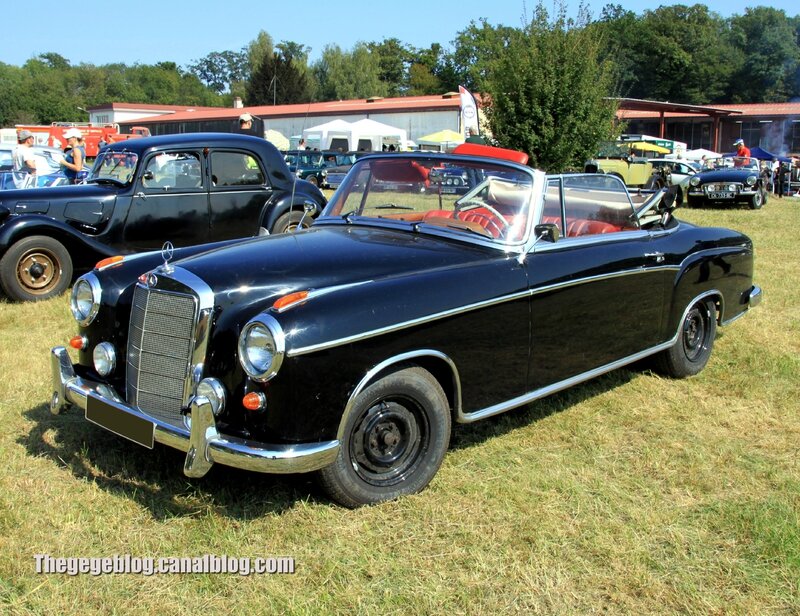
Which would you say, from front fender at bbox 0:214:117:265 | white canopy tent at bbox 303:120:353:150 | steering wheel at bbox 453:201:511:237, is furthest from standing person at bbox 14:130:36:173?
white canopy tent at bbox 303:120:353:150

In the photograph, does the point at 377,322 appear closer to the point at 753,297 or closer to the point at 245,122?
the point at 753,297

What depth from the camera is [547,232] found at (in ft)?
13.4

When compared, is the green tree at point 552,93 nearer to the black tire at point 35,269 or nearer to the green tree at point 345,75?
the black tire at point 35,269

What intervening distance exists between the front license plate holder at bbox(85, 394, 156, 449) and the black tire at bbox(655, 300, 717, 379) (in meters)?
3.53

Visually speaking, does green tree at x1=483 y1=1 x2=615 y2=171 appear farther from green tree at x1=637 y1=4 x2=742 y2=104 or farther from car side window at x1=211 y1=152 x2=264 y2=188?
green tree at x1=637 y1=4 x2=742 y2=104

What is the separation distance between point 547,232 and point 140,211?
5.08m

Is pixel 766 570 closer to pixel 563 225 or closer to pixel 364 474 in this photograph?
pixel 364 474

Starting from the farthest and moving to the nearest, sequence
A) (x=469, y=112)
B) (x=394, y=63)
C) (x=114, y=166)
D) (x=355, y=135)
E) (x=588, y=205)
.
→ (x=394, y=63), (x=355, y=135), (x=469, y=112), (x=114, y=166), (x=588, y=205)

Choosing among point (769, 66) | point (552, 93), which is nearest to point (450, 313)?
point (552, 93)

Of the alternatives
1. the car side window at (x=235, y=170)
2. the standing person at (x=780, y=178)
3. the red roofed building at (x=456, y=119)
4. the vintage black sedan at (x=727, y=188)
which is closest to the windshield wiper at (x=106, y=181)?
the car side window at (x=235, y=170)

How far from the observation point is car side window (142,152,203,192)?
7.80m

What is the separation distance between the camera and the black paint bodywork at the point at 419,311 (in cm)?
308

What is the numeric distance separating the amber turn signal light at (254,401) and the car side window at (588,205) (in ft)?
6.73

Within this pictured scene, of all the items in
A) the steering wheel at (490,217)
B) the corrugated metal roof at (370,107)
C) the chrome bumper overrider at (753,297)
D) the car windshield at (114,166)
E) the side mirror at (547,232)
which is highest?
the corrugated metal roof at (370,107)
